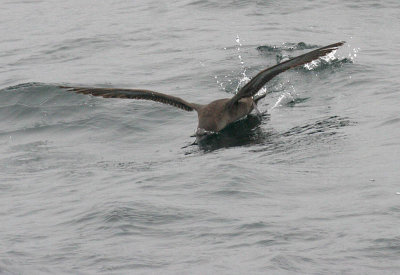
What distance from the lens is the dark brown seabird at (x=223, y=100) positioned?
1430cm

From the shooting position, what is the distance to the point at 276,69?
46.9ft

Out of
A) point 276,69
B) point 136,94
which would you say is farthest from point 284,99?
point 136,94

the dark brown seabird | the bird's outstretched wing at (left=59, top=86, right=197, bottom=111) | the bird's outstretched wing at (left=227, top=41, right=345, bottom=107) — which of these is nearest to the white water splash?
the dark brown seabird

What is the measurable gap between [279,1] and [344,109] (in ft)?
38.6

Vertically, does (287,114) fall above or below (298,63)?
below

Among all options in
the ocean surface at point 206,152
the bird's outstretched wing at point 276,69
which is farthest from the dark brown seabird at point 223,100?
the ocean surface at point 206,152

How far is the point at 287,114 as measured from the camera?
51.1 feet

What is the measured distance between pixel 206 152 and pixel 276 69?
1.71m

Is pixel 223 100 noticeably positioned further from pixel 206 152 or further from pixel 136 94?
pixel 206 152

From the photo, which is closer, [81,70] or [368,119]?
[368,119]

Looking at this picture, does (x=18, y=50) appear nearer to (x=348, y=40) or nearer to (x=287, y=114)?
(x=348, y=40)

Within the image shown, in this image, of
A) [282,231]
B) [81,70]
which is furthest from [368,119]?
[81,70]

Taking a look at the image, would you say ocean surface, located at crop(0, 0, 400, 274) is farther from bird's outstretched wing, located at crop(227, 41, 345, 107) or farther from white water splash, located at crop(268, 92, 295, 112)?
bird's outstretched wing, located at crop(227, 41, 345, 107)

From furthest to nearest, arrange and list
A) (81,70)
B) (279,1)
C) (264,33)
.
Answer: (279,1), (264,33), (81,70)
